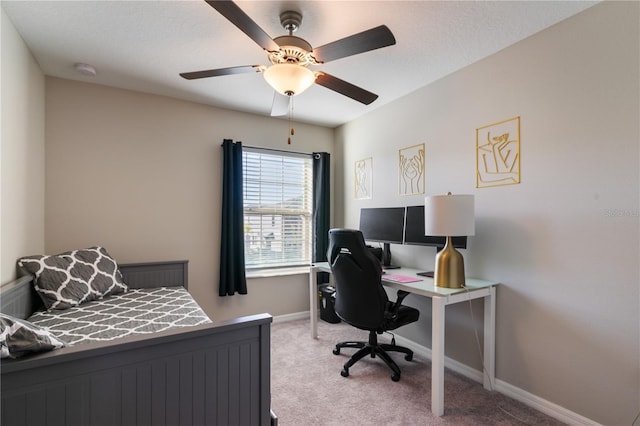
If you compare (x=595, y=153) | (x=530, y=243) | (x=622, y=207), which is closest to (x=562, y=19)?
(x=595, y=153)

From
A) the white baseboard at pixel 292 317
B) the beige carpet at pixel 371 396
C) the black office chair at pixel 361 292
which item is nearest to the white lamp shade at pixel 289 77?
the black office chair at pixel 361 292

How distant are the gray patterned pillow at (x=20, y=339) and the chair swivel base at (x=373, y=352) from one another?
1922 mm

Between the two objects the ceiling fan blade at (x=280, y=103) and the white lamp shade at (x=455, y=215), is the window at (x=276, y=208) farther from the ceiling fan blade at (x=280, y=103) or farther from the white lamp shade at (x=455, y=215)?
the white lamp shade at (x=455, y=215)

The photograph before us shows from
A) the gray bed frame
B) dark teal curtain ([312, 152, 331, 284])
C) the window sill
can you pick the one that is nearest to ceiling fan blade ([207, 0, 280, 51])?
the gray bed frame

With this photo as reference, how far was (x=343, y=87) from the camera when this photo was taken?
191 cm

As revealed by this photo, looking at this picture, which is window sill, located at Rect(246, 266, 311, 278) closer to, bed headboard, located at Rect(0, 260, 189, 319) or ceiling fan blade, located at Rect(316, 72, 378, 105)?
bed headboard, located at Rect(0, 260, 189, 319)

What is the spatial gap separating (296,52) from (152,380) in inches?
64.2

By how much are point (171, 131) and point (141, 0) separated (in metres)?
1.53

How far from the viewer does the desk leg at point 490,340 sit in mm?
2182

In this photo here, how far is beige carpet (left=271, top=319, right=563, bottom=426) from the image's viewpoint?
1856mm

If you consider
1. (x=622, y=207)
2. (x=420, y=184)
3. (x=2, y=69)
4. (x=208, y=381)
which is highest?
(x=2, y=69)

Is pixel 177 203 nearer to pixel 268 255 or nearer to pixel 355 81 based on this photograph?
pixel 268 255

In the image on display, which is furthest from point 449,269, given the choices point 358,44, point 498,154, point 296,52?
point 296,52

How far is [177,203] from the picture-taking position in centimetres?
309
